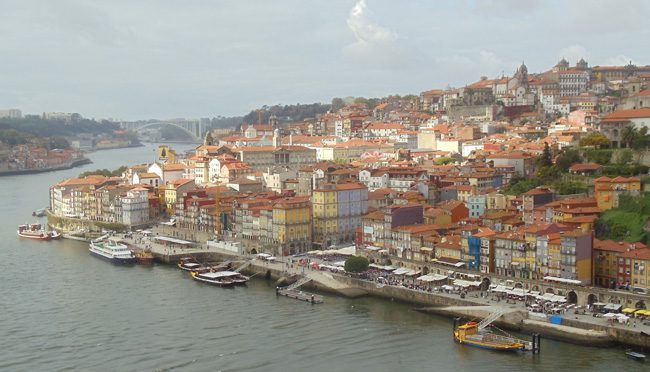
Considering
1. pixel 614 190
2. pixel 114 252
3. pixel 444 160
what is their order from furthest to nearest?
pixel 444 160 → pixel 114 252 → pixel 614 190

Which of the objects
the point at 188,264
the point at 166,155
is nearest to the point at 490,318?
the point at 188,264

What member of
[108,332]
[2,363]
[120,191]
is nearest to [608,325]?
[108,332]

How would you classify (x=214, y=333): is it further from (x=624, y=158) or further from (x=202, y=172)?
(x=202, y=172)

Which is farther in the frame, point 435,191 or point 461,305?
point 435,191

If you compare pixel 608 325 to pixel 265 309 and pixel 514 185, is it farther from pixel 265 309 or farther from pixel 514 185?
pixel 514 185

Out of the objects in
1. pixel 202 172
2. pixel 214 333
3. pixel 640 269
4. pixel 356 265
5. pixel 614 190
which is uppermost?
pixel 614 190

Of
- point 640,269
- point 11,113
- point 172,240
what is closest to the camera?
point 640,269
